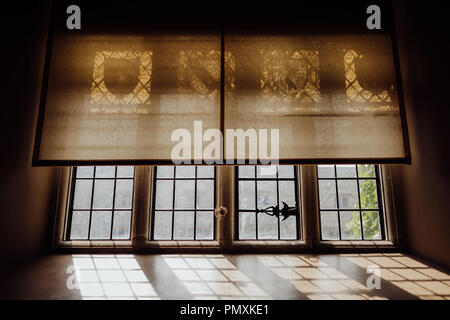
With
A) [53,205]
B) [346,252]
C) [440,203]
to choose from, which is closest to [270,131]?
[346,252]

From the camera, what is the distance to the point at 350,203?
8.80 feet

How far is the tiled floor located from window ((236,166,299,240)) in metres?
0.29

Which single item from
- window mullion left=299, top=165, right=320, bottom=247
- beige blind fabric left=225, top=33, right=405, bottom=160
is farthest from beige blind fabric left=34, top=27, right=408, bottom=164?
window mullion left=299, top=165, right=320, bottom=247

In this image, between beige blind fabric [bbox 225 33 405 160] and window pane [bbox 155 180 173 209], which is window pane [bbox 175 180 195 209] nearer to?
window pane [bbox 155 180 173 209]

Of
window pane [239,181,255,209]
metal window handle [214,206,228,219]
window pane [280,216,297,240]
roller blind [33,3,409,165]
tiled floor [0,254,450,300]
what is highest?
roller blind [33,3,409,165]

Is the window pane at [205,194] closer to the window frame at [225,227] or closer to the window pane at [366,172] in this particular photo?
the window frame at [225,227]

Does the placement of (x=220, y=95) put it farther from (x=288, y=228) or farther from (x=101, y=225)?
(x=101, y=225)

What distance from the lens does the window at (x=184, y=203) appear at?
2.62m

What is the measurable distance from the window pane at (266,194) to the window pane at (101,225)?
5.63 ft

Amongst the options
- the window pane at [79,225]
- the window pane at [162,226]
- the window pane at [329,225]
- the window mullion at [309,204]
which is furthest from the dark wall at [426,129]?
the window pane at [79,225]

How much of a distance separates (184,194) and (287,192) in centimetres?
118

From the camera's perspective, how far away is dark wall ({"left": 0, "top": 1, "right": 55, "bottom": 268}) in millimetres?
2117
